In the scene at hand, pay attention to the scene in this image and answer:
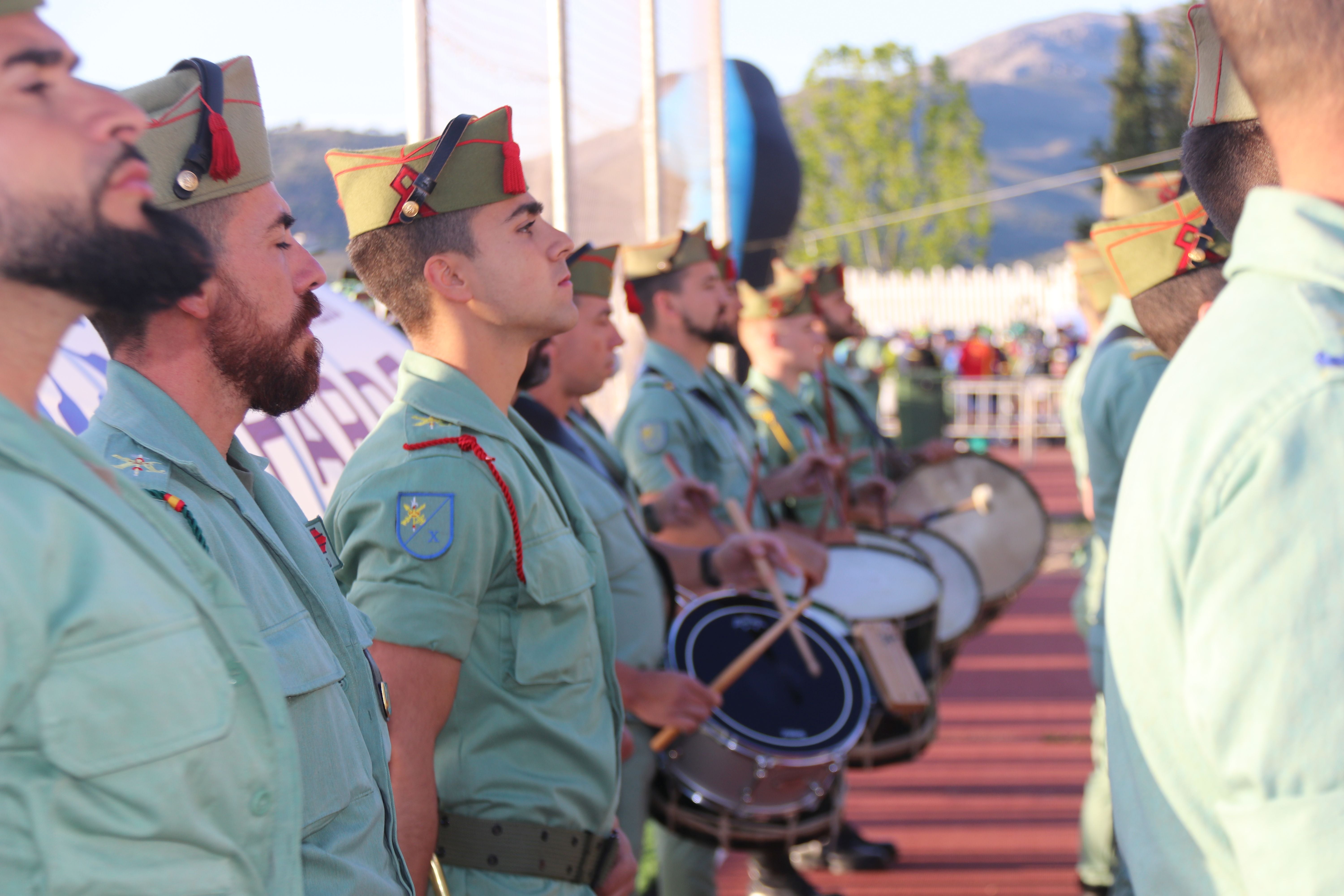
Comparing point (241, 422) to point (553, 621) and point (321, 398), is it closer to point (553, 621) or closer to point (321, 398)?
point (553, 621)

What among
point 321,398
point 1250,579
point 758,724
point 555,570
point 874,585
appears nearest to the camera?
point 1250,579

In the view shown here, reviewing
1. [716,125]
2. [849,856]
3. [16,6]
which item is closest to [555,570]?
[16,6]

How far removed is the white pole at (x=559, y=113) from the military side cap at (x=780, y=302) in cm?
140

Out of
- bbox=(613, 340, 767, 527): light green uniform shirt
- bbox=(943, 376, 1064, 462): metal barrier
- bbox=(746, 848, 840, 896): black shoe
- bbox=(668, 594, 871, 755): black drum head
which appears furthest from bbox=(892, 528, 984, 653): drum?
bbox=(943, 376, 1064, 462): metal barrier

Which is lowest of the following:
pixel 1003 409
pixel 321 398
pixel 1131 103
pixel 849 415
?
pixel 1003 409

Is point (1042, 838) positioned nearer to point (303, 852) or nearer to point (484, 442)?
point (484, 442)

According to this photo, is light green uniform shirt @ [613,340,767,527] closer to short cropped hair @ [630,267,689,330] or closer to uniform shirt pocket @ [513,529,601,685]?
short cropped hair @ [630,267,689,330]

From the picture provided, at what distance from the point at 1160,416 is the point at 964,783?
15.9ft

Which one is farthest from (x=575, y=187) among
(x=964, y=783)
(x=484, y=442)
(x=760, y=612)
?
(x=484, y=442)

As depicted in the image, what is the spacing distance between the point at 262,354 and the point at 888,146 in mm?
46381

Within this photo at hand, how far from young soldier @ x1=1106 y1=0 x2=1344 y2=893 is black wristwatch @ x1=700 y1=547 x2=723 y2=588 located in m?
2.46

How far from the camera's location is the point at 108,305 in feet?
3.30

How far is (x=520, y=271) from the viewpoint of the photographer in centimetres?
239

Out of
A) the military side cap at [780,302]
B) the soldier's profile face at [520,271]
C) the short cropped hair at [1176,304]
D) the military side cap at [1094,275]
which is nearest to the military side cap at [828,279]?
the military side cap at [780,302]
